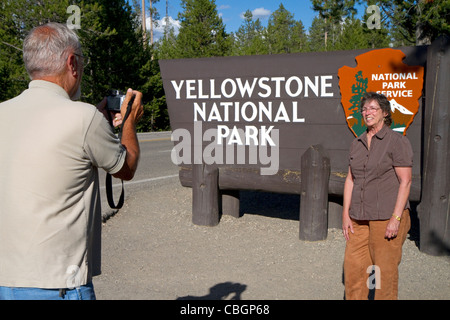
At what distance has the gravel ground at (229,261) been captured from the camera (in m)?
4.50

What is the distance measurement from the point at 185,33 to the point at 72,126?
103ft

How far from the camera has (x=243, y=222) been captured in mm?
7027

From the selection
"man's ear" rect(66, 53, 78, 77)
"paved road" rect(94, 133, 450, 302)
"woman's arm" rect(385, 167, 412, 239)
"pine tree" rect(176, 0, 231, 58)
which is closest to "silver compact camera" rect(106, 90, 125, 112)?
"man's ear" rect(66, 53, 78, 77)

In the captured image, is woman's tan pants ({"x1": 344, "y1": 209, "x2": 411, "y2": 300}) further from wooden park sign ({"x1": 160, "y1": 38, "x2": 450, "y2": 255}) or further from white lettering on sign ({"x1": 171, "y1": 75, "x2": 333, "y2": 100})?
white lettering on sign ({"x1": 171, "y1": 75, "x2": 333, "y2": 100})

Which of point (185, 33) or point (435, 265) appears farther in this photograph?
point (185, 33)

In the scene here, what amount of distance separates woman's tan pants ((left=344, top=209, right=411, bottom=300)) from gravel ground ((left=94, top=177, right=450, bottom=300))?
67 centimetres

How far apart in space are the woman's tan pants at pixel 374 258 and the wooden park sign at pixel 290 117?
6.96 feet

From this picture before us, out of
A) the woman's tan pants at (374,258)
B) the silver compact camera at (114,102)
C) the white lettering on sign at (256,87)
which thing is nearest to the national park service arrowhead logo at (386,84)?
the white lettering on sign at (256,87)

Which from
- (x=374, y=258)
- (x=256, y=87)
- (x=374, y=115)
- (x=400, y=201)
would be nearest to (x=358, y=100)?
(x=256, y=87)

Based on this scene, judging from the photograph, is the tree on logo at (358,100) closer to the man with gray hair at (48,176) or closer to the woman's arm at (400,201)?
the woman's arm at (400,201)

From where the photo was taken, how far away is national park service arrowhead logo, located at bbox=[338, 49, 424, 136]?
18.5 feet

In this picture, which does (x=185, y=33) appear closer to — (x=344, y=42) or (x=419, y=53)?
(x=344, y=42)

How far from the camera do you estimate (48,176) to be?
1.96 meters
